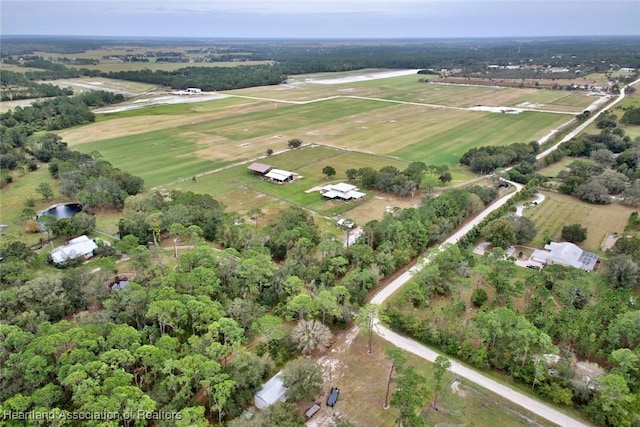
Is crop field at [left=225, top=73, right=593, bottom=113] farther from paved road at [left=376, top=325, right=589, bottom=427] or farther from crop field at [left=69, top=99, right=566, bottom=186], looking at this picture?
paved road at [left=376, top=325, right=589, bottom=427]

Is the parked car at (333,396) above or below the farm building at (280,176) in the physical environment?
below

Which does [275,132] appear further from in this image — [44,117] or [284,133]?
[44,117]

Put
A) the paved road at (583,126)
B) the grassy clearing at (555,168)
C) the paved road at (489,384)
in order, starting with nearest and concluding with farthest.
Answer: the paved road at (489,384), the grassy clearing at (555,168), the paved road at (583,126)

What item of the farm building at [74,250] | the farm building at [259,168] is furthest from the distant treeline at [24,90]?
the farm building at [74,250]

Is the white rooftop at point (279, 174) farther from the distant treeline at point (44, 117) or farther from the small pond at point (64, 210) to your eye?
the distant treeline at point (44, 117)

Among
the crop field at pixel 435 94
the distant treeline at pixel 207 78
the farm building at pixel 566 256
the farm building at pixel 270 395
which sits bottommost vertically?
the farm building at pixel 270 395

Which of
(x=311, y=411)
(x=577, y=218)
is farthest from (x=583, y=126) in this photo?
(x=311, y=411)
